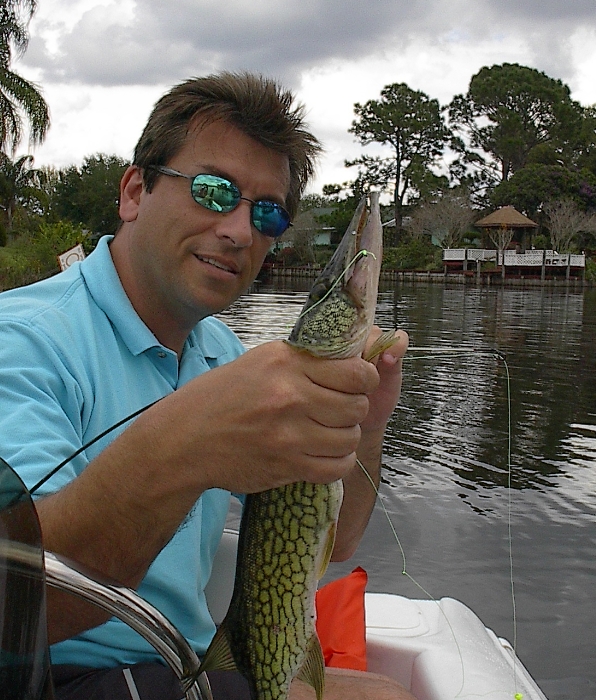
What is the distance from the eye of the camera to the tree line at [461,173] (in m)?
55.7

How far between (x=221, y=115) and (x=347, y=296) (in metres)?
1.32

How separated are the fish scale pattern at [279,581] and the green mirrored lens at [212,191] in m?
1.22

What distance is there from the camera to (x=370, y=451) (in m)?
2.60

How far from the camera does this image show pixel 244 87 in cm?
283

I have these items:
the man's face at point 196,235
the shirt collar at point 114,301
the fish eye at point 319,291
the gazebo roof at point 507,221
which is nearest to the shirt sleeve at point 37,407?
the shirt collar at point 114,301

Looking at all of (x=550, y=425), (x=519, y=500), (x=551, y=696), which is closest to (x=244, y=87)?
(x=551, y=696)

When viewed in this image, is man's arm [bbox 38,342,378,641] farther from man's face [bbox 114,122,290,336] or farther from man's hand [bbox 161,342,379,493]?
man's face [bbox 114,122,290,336]

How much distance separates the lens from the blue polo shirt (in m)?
1.87

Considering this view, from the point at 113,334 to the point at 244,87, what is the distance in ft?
3.69

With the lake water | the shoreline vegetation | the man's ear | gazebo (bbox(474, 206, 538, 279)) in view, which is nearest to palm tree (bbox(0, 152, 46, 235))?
the shoreline vegetation

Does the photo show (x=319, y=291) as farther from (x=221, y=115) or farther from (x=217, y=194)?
(x=221, y=115)

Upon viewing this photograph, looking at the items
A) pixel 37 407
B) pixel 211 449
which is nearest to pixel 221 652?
pixel 211 449

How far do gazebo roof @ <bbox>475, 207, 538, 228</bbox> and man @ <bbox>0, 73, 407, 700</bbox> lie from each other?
5160 centimetres

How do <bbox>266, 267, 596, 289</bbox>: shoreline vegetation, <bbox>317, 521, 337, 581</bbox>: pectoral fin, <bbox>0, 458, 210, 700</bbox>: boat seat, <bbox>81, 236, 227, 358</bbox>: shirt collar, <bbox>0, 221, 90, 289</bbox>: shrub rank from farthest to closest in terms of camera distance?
<bbox>266, 267, 596, 289</bbox>: shoreline vegetation
<bbox>0, 221, 90, 289</bbox>: shrub
<bbox>81, 236, 227, 358</bbox>: shirt collar
<bbox>317, 521, 337, 581</bbox>: pectoral fin
<bbox>0, 458, 210, 700</bbox>: boat seat
